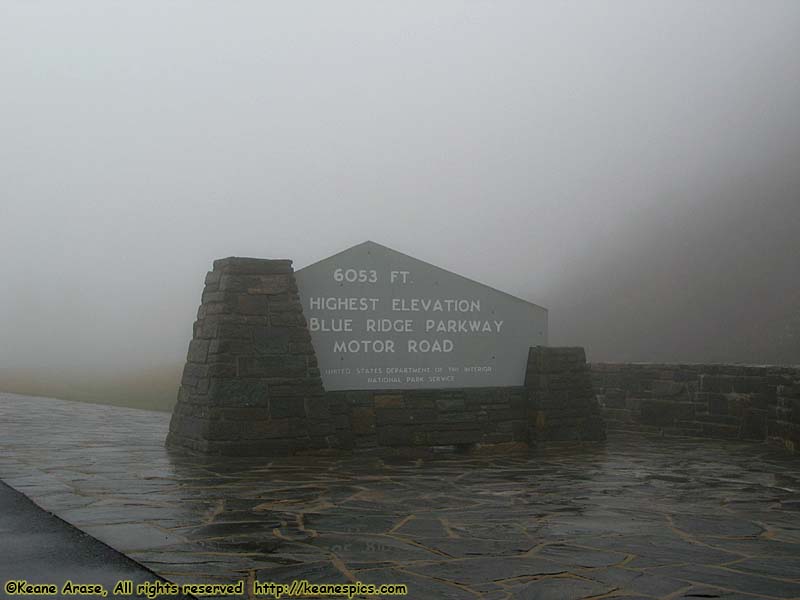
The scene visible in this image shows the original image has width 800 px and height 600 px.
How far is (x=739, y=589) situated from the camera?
14.2 ft

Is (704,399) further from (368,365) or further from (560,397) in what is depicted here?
(368,365)

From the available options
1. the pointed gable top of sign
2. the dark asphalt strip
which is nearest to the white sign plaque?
the pointed gable top of sign

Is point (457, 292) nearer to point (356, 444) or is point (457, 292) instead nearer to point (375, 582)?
point (356, 444)

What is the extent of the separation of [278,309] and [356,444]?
1597 millimetres

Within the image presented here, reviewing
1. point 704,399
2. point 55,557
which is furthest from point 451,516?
point 704,399

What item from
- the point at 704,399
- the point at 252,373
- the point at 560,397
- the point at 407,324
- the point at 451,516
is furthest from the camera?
the point at 704,399

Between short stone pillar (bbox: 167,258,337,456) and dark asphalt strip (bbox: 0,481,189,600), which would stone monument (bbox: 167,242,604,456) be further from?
dark asphalt strip (bbox: 0,481,189,600)

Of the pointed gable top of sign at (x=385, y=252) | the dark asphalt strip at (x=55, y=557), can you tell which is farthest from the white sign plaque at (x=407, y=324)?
the dark asphalt strip at (x=55, y=557)

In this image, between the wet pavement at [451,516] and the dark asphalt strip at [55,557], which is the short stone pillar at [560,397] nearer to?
the wet pavement at [451,516]

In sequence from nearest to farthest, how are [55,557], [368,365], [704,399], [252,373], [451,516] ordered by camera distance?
[55,557]
[451,516]
[252,373]
[368,365]
[704,399]

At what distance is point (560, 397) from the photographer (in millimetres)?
10969

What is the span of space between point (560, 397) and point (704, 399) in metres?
2.46

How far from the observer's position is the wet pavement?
452 centimetres

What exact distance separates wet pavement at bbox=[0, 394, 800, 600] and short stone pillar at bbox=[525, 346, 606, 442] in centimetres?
63
